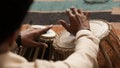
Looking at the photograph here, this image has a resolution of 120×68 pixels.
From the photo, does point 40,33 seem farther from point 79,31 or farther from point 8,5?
point 8,5

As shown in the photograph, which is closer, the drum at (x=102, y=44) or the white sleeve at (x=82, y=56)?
the white sleeve at (x=82, y=56)

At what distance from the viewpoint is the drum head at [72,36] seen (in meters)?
1.78

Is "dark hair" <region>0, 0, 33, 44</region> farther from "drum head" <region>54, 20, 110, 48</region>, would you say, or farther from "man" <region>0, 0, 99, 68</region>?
"drum head" <region>54, 20, 110, 48</region>

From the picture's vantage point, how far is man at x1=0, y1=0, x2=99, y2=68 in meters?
0.84

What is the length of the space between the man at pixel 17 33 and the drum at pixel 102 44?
0.09 metres

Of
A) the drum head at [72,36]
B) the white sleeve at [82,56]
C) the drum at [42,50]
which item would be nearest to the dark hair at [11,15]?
the white sleeve at [82,56]

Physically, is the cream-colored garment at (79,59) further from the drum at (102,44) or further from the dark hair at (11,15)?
the drum at (102,44)

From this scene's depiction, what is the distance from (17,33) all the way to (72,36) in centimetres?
89

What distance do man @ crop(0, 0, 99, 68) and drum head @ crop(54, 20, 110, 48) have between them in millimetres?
62

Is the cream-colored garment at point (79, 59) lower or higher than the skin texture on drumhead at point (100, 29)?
higher

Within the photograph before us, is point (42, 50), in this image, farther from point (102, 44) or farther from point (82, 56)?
point (82, 56)

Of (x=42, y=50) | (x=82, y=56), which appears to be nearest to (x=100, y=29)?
(x=42, y=50)

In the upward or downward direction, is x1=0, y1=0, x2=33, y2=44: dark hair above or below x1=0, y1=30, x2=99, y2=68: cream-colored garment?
above

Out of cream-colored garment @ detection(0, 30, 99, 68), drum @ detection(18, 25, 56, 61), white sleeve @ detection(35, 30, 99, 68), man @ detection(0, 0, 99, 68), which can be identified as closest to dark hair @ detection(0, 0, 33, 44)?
man @ detection(0, 0, 99, 68)
